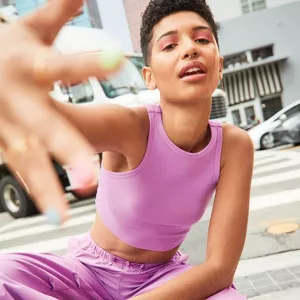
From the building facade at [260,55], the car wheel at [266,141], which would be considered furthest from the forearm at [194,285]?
the building facade at [260,55]

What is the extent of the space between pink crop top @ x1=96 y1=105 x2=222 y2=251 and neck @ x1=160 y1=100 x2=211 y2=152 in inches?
1.1

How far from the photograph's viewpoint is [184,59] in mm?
1130

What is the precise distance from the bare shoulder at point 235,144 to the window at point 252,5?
57.2 feet

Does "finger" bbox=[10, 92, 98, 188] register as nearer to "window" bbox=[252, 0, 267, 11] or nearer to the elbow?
the elbow

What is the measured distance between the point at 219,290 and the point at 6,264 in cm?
57

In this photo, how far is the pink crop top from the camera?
3.89 feet

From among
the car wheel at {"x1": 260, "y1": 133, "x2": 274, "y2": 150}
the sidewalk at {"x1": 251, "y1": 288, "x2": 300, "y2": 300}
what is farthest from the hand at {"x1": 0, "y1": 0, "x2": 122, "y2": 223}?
the car wheel at {"x1": 260, "y1": 133, "x2": 274, "y2": 150}

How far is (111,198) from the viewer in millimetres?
1229

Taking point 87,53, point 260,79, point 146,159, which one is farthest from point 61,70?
point 260,79

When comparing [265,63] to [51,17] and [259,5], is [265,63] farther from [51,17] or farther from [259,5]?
[51,17]

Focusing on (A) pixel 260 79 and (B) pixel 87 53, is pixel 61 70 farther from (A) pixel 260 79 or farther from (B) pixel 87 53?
(A) pixel 260 79

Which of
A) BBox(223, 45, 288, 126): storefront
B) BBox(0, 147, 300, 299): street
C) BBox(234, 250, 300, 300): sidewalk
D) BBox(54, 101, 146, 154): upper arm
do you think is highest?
BBox(54, 101, 146, 154): upper arm

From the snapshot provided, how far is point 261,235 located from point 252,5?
53.6 ft

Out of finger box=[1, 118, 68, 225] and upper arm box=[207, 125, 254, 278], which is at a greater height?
finger box=[1, 118, 68, 225]
